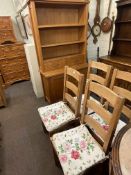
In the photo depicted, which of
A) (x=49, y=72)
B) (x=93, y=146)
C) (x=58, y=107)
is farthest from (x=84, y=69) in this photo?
(x=93, y=146)

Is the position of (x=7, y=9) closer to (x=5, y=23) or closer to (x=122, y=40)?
(x=5, y=23)

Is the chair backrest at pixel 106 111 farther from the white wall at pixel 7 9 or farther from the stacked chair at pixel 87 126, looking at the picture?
the white wall at pixel 7 9

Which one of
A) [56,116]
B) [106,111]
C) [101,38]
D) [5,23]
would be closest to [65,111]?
[56,116]

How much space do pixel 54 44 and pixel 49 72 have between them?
534 millimetres

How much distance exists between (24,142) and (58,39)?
1935 millimetres

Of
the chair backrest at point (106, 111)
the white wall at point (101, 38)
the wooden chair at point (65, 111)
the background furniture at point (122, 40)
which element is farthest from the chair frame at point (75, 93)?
the white wall at point (101, 38)

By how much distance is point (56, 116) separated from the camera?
159 centimetres

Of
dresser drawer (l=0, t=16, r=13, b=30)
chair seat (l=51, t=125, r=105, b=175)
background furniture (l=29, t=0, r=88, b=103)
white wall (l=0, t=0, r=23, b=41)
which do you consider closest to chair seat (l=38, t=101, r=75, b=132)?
chair seat (l=51, t=125, r=105, b=175)

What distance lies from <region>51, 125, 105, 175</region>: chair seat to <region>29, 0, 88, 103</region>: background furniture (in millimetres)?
1185

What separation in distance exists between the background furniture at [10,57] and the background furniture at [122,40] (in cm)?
219

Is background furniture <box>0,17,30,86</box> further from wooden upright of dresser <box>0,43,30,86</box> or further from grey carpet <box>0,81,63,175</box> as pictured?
grey carpet <box>0,81,63,175</box>

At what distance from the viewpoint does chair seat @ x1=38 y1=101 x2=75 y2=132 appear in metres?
1.48

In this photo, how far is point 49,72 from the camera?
238cm

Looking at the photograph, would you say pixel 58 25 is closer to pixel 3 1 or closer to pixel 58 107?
pixel 58 107
